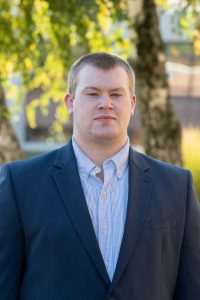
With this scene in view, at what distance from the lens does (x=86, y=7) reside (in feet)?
18.6

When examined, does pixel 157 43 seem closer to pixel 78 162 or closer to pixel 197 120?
pixel 78 162

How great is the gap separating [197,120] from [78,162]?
21409 millimetres

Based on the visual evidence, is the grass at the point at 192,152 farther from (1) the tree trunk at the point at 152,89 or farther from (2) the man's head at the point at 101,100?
(2) the man's head at the point at 101,100

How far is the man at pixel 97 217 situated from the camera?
2.52 meters

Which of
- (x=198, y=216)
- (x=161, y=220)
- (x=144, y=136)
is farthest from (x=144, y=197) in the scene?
(x=144, y=136)

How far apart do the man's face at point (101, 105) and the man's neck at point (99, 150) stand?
0.9 inches

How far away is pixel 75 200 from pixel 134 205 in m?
0.25

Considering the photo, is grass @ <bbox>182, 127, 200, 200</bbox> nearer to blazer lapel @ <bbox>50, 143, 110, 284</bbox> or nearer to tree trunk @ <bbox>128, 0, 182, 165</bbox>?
tree trunk @ <bbox>128, 0, 182, 165</bbox>

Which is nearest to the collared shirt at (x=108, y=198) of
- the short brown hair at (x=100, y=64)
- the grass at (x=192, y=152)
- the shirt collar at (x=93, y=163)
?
the shirt collar at (x=93, y=163)

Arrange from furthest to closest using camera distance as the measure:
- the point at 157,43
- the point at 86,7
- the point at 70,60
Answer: the point at 70,60 < the point at 157,43 < the point at 86,7

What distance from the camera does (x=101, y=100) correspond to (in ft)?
8.54

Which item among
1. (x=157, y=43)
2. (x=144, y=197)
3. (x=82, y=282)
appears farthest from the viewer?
(x=157, y=43)

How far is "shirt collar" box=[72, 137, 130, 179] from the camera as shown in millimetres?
2648

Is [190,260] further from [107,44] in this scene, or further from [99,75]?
[107,44]
